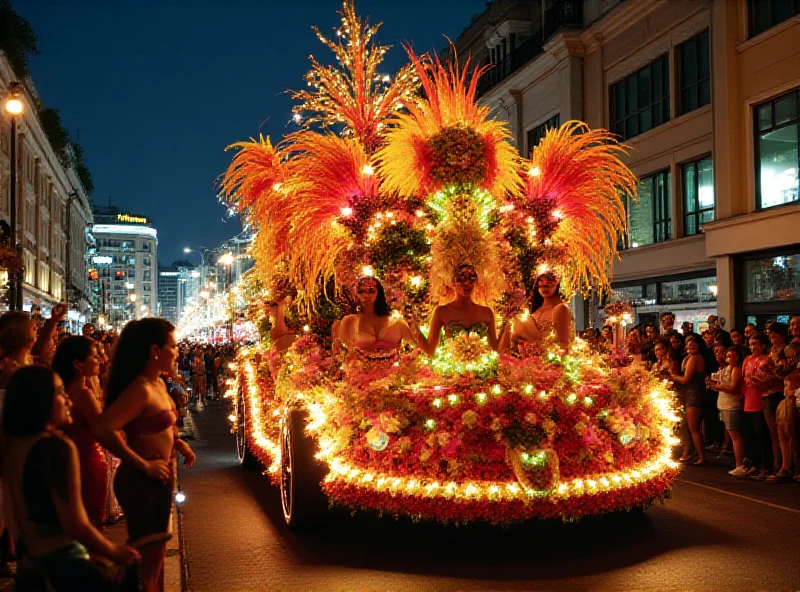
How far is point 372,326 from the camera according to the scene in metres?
8.14

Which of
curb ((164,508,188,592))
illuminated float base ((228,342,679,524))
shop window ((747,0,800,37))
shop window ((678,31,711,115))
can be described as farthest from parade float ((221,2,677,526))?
shop window ((678,31,711,115))

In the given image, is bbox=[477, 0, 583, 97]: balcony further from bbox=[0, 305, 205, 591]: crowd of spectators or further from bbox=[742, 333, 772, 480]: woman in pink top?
bbox=[0, 305, 205, 591]: crowd of spectators

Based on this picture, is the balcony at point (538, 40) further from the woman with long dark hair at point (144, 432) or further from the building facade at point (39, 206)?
the woman with long dark hair at point (144, 432)

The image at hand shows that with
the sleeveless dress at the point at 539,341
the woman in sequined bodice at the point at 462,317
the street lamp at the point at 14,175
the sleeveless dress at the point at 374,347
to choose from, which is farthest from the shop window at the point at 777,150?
the street lamp at the point at 14,175

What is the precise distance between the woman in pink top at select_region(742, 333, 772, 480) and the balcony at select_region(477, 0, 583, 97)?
18.9m

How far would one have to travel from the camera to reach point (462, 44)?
4056 cm

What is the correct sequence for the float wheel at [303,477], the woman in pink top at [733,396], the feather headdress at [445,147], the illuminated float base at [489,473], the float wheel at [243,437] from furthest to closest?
the float wheel at [243,437]
the woman in pink top at [733,396]
the feather headdress at [445,147]
the float wheel at [303,477]
the illuminated float base at [489,473]

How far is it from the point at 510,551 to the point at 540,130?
26.4m

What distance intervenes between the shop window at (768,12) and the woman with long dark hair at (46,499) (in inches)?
733

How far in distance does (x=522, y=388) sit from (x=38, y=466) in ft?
13.6

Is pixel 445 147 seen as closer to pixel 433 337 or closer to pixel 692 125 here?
pixel 433 337

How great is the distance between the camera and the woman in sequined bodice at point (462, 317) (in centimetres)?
791

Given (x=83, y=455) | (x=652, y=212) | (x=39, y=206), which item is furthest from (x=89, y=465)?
(x=39, y=206)

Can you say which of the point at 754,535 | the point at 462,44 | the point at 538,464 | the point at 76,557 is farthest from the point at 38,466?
the point at 462,44
